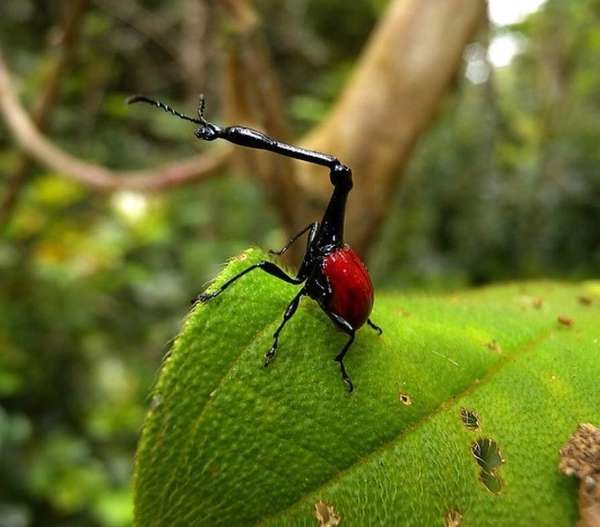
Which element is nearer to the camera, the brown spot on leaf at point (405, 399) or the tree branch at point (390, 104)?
the brown spot on leaf at point (405, 399)

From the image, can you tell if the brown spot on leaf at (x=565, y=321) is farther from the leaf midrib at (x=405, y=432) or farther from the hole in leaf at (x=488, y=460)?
the hole in leaf at (x=488, y=460)

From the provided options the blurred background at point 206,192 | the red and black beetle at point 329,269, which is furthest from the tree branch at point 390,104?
the red and black beetle at point 329,269

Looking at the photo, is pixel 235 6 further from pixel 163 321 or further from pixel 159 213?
pixel 163 321

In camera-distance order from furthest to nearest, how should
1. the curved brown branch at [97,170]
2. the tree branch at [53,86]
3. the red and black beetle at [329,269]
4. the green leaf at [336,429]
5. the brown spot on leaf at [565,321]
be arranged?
1. the tree branch at [53,86]
2. the curved brown branch at [97,170]
3. the brown spot on leaf at [565,321]
4. the red and black beetle at [329,269]
5. the green leaf at [336,429]

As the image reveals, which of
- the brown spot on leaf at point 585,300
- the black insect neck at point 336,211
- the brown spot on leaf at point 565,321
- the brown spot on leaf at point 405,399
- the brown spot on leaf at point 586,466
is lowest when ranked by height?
the brown spot on leaf at point 586,466

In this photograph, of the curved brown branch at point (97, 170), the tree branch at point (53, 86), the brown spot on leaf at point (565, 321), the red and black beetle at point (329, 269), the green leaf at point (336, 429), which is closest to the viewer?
the green leaf at point (336, 429)

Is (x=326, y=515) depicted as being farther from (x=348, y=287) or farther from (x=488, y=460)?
(x=348, y=287)
